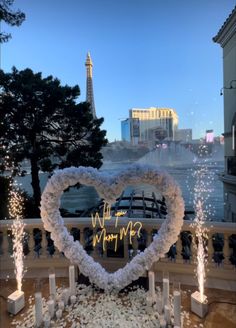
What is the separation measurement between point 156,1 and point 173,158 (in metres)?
60.0

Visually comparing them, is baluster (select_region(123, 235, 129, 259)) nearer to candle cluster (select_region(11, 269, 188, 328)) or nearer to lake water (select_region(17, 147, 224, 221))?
candle cluster (select_region(11, 269, 188, 328))

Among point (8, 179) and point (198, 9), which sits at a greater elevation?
point (198, 9)

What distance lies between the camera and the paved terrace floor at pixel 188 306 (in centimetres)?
369

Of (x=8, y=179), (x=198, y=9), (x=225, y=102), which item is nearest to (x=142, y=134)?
(x=225, y=102)

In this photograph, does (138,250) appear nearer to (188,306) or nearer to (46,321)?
(188,306)

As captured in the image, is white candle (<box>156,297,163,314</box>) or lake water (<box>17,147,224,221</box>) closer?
white candle (<box>156,297,163,314</box>)

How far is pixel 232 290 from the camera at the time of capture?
Result: 4.50 metres

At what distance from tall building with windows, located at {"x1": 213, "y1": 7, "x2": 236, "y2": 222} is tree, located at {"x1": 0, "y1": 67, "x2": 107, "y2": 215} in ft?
22.0

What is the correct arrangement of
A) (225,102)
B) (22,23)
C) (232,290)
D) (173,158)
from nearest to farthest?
(232,290) → (22,23) → (225,102) → (173,158)

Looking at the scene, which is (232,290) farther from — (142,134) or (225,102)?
(142,134)

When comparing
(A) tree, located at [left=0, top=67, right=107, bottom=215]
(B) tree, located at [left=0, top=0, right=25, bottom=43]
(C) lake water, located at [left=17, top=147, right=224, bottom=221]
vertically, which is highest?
(B) tree, located at [left=0, top=0, right=25, bottom=43]

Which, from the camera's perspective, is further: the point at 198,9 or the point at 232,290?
the point at 198,9

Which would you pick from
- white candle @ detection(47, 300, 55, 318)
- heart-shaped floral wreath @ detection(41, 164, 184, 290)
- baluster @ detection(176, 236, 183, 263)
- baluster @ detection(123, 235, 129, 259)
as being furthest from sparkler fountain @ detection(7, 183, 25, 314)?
baluster @ detection(176, 236, 183, 263)

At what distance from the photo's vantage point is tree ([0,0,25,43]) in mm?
9219
